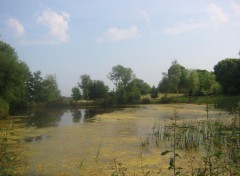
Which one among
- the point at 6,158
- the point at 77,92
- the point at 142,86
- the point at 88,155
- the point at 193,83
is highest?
the point at 142,86

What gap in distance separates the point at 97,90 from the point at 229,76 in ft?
85.7

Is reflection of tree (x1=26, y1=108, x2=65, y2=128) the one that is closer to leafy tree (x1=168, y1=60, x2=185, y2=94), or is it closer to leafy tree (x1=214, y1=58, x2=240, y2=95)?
leafy tree (x1=214, y1=58, x2=240, y2=95)

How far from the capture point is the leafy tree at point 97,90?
63644 millimetres

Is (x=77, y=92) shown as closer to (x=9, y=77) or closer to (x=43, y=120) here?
(x=9, y=77)

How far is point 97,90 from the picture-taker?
63781 mm

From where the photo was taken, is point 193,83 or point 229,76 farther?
point 193,83

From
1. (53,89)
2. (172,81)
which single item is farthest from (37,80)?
(172,81)

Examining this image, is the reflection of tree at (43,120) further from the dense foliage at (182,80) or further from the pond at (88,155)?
the dense foliage at (182,80)

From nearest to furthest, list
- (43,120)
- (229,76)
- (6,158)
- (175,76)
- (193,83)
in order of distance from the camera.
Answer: (6,158)
(43,120)
(229,76)
(193,83)
(175,76)

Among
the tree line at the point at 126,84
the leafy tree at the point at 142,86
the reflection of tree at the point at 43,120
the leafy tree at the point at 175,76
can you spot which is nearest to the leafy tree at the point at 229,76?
the tree line at the point at 126,84

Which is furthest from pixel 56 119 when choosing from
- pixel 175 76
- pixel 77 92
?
pixel 77 92

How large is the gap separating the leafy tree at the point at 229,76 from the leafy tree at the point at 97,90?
72.4ft

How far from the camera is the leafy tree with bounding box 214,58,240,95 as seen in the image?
47188 mm

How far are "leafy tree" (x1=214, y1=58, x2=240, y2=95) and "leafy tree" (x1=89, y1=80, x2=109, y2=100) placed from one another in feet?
72.4
